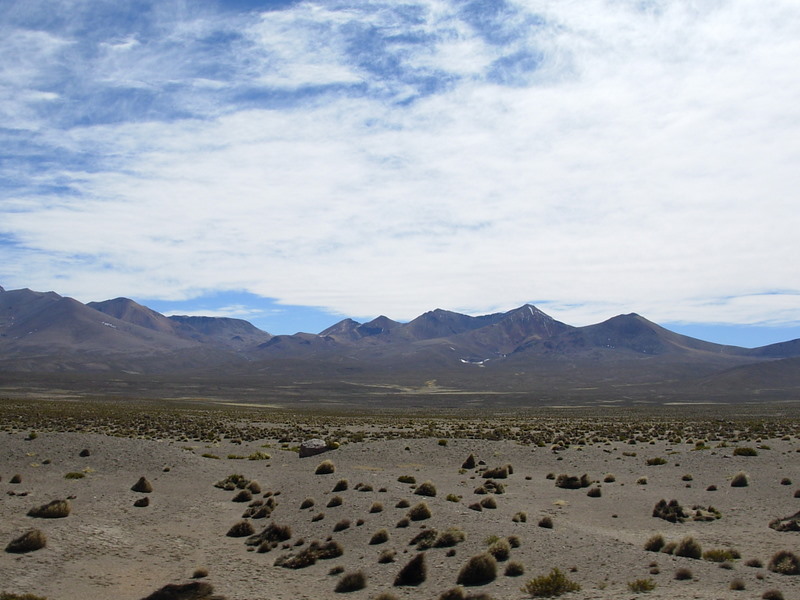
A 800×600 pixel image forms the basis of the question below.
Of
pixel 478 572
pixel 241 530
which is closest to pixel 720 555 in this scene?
pixel 478 572

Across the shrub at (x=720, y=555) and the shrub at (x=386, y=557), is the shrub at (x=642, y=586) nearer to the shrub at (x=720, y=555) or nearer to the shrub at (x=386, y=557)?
the shrub at (x=720, y=555)

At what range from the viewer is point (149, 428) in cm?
4394

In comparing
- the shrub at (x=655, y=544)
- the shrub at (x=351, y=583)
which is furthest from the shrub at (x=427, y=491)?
the shrub at (x=655, y=544)

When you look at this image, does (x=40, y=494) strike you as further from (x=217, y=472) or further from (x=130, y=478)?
(x=217, y=472)

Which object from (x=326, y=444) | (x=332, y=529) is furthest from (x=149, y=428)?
(x=332, y=529)

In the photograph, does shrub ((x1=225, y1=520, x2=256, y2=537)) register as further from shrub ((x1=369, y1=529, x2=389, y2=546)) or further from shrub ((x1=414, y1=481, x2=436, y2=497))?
shrub ((x1=414, y1=481, x2=436, y2=497))

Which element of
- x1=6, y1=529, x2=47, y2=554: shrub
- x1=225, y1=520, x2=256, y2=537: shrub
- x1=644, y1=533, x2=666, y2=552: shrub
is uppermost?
x1=644, y1=533, x2=666, y2=552: shrub

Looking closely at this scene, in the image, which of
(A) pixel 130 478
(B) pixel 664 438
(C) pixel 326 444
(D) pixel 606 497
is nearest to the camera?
(D) pixel 606 497

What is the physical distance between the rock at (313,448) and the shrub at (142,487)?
10.4 metres

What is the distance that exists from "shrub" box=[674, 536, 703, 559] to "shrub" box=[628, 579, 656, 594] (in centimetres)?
243

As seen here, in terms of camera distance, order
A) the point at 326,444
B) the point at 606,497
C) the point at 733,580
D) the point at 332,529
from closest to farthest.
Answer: the point at 733,580 < the point at 332,529 < the point at 606,497 < the point at 326,444

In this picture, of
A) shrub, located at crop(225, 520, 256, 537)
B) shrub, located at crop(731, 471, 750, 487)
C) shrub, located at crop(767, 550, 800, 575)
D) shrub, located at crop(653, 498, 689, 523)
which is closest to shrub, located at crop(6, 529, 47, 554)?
shrub, located at crop(225, 520, 256, 537)

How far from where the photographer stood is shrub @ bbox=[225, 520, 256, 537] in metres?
18.5

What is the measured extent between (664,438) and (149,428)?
35683 millimetres
